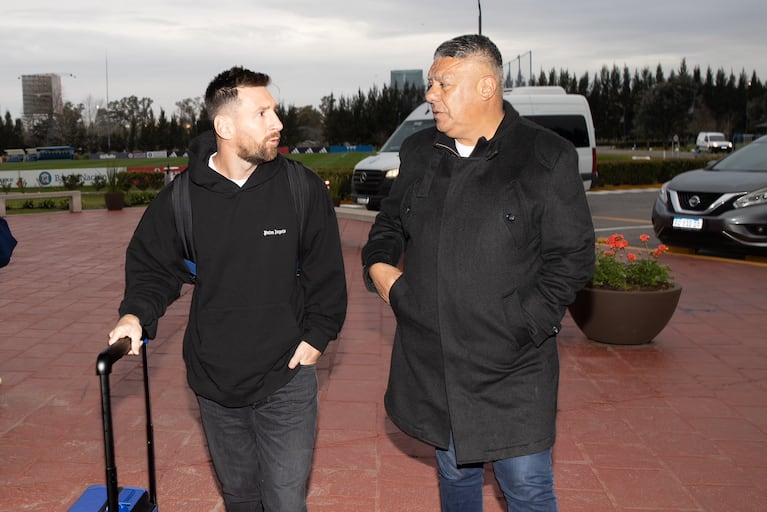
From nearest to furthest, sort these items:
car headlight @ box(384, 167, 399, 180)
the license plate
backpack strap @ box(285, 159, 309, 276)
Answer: backpack strap @ box(285, 159, 309, 276) → the license plate → car headlight @ box(384, 167, 399, 180)

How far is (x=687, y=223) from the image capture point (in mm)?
10406

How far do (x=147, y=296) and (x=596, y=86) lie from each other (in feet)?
314

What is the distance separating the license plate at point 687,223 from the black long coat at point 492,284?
8.54 metres

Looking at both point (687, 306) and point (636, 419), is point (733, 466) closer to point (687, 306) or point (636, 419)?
point (636, 419)

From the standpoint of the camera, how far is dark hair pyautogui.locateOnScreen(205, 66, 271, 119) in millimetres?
2543

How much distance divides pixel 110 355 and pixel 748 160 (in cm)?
1101

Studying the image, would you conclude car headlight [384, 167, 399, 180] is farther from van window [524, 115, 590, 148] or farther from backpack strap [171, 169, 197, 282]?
backpack strap [171, 169, 197, 282]

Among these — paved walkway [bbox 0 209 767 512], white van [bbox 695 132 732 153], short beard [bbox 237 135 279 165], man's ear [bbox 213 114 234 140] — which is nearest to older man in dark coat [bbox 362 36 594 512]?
short beard [bbox 237 135 279 165]

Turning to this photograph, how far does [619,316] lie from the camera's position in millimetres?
6051

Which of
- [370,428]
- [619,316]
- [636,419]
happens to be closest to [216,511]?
[370,428]

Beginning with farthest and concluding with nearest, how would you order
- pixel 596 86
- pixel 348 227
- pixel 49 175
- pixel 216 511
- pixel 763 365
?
pixel 596 86, pixel 49 175, pixel 348 227, pixel 763 365, pixel 216 511

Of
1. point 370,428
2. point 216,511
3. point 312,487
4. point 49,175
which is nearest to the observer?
point 216,511

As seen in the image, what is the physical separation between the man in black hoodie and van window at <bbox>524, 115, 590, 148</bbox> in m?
15.9

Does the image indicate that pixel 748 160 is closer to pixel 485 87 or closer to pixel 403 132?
pixel 403 132
